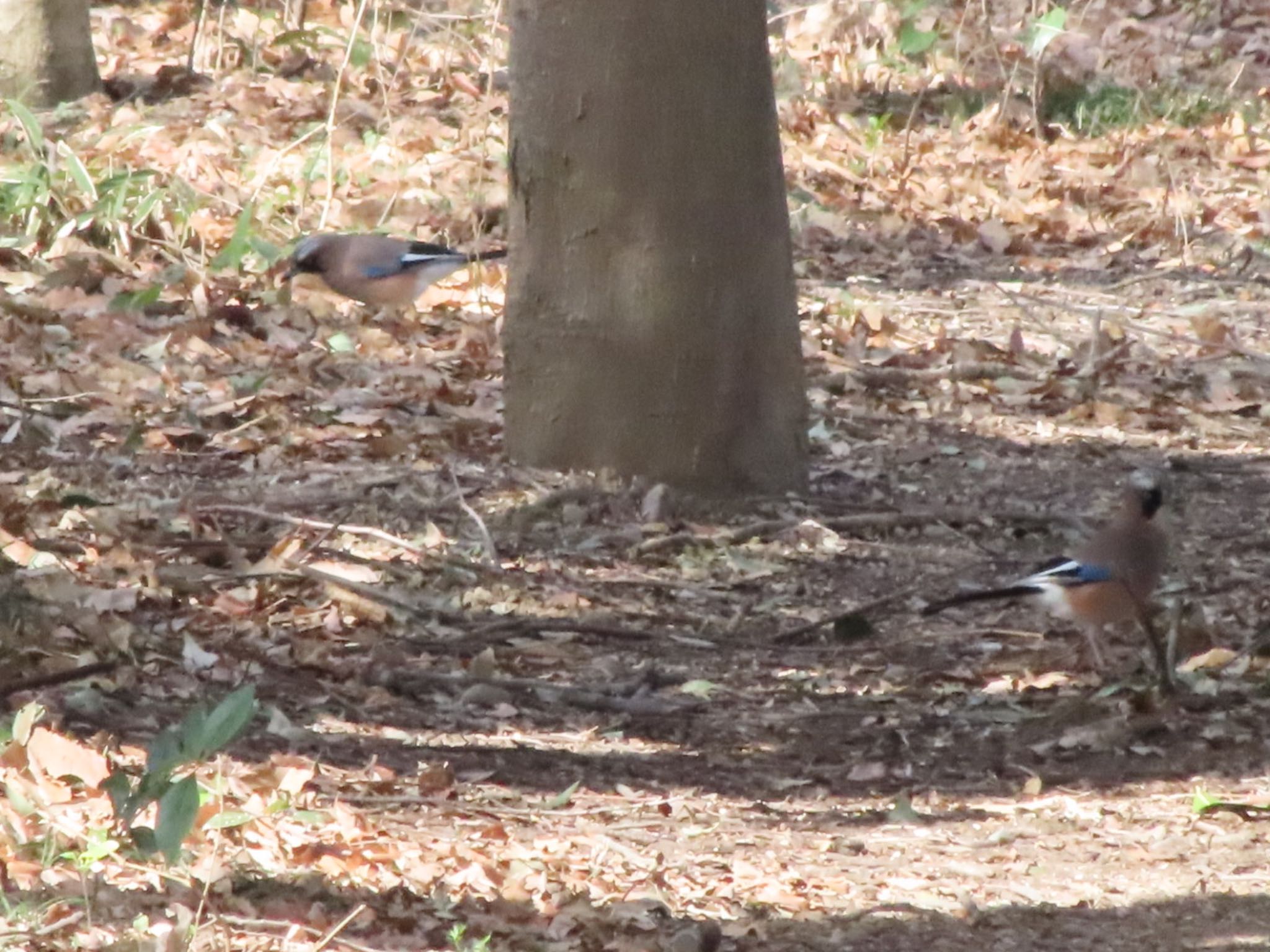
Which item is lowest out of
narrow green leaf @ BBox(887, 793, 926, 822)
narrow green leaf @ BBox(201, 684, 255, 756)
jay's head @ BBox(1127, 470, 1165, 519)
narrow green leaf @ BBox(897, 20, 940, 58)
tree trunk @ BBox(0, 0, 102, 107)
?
narrow green leaf @ BBox(887, 793, 926, 822)

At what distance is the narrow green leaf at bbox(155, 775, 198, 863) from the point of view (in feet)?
9.94

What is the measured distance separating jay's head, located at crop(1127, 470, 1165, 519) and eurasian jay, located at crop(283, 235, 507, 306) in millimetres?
3862

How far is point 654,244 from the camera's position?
6.25 meters

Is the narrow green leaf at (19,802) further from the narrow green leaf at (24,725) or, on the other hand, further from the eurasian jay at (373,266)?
the eurasian jay at (373,266)

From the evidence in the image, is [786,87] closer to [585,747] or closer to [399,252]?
[399,252]

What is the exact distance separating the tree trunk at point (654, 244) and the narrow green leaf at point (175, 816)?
340cm

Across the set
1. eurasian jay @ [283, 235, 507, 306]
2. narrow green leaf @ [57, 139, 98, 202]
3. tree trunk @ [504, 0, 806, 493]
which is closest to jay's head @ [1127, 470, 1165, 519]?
tree trunk @ [504, 0, 806, 493]

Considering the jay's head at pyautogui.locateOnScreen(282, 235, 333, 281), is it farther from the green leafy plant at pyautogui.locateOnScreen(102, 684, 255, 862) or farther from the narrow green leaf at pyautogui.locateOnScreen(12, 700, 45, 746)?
the green leafy plant at pyautogui.locateOnScreen(102, 684, 255, 862)

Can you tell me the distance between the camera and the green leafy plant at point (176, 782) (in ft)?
9.99

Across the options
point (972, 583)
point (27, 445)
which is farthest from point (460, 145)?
point (972, 583)

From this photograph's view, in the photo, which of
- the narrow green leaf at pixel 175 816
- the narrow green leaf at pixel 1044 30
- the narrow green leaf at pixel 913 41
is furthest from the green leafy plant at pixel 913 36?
the narrow green leaf at pixel 175 816

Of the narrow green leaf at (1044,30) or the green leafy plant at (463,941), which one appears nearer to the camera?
the green leafy plant at (463,941)

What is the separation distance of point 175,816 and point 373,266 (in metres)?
5.89

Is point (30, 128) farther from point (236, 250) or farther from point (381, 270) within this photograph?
point (381, 270)
